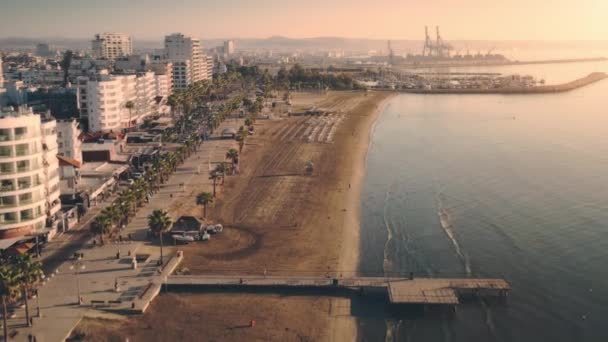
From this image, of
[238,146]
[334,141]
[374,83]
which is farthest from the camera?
[374,83]

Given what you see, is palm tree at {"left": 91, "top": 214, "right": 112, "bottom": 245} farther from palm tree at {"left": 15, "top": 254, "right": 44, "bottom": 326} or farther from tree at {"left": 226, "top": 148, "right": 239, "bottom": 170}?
tree at {"left": 226, "top": 148, "right": 239, "bottom": 170}

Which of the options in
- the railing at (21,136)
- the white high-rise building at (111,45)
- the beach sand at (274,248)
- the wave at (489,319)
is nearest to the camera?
the beach sand at (274,248)

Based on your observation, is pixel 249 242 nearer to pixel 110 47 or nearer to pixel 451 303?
pixel 451 303

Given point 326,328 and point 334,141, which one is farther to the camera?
point 334,141

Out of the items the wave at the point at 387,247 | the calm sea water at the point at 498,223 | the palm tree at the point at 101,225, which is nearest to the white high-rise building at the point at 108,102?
the calm sea water at the point at 498,223

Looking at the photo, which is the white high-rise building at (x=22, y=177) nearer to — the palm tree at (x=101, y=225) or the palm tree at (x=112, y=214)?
the palm tree at (x=101, y=225)

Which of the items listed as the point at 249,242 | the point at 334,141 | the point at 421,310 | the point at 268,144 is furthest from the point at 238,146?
the point at 421,310
